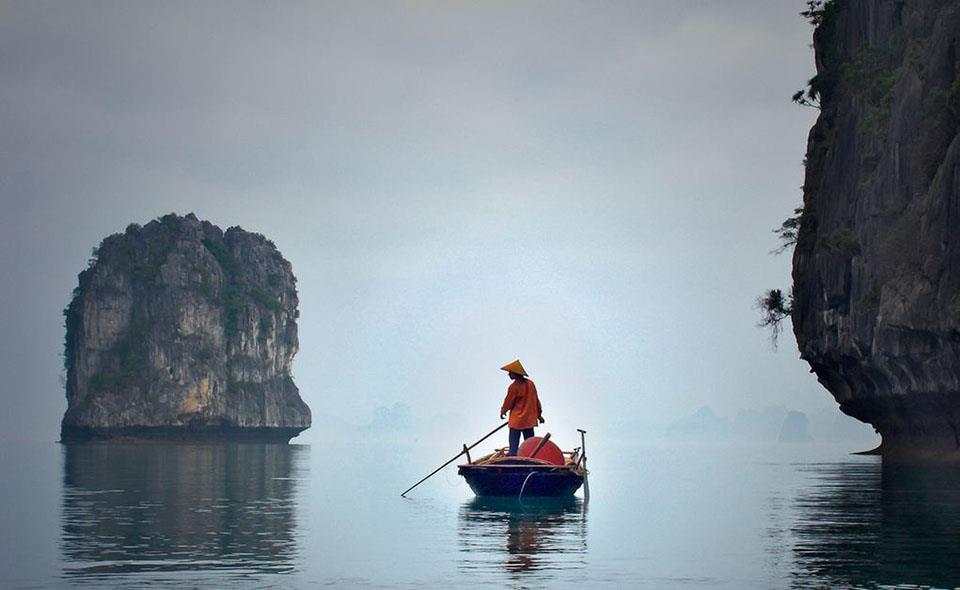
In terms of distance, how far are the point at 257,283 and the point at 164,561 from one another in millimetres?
164714

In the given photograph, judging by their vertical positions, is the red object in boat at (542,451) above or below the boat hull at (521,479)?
above

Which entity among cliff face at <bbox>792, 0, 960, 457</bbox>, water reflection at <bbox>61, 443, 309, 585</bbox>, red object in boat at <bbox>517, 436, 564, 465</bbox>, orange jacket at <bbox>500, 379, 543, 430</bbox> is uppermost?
cliff face at <bbox>792, 0, 960, 457</bbox>

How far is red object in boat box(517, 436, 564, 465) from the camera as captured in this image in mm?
33844

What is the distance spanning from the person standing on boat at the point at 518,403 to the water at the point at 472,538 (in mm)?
1997

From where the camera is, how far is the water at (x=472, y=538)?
18500mm

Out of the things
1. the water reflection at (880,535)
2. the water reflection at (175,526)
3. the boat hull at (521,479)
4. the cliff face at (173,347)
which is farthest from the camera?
the cliff face at (173,347)

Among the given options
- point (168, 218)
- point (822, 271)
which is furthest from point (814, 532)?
point (168, 218)

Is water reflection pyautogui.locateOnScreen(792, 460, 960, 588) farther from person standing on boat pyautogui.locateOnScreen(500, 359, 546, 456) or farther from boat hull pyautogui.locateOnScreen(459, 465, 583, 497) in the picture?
person standing on boat pyautogui.locateOnScreen(500, 359, 546, 456)

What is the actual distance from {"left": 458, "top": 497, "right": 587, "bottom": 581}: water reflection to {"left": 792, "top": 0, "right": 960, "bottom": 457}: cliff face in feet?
73.6

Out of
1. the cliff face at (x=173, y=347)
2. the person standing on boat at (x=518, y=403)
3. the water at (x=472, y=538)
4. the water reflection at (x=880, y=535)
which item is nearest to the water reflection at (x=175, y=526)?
the water at (x=472, y=538)

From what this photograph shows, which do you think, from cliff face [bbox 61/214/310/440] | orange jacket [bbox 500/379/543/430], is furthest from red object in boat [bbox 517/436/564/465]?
cliff face [bbox 61/214/310/440]

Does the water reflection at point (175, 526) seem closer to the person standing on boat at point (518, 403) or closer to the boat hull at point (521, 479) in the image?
the boat hull at point (521, 479)

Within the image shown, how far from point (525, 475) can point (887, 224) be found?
29678 millimetres

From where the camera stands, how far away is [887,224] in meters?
56.2
